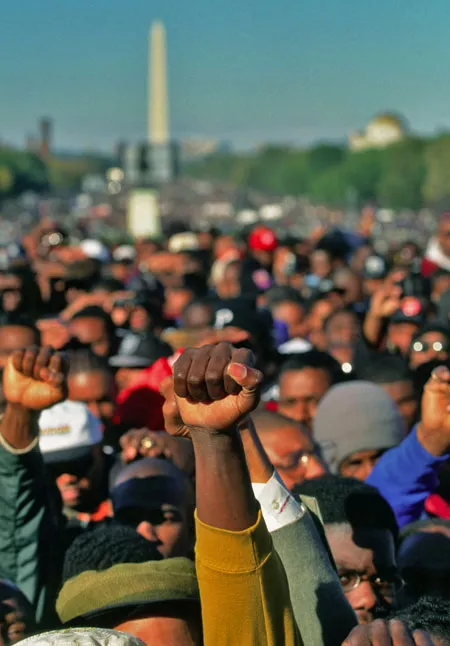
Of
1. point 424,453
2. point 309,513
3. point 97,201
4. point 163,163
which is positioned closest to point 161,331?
point 424,453

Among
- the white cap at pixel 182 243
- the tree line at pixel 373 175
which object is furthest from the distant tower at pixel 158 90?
the white cap at pixel 182 243

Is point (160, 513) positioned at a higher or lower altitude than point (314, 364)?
higher

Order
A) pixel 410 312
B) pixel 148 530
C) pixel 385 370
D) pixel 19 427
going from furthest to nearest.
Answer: pixel 410 312 < pixel 385 370 < pixel 148 530 < pixel 19 427

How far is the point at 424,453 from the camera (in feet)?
15.1

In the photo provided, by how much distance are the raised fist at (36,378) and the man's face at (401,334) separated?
5310 mm

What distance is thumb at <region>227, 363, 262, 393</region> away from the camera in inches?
103

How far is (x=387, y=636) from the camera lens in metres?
2.55

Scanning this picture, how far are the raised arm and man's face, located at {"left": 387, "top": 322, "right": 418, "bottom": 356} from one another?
20.8ft

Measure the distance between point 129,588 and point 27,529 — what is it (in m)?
0.89

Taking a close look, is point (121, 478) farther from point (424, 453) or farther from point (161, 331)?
point (161, 331)

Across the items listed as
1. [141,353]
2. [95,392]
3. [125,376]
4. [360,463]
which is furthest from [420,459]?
[141,353]

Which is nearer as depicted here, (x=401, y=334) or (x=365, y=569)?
(x=365, y=569)

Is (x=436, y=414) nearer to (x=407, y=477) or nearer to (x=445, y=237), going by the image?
(x=407, y=477)

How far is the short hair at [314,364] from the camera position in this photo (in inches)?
286
